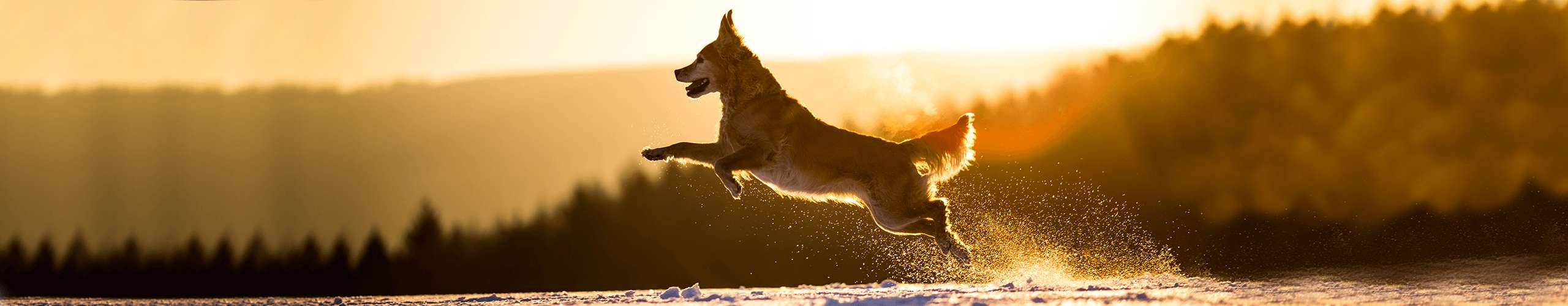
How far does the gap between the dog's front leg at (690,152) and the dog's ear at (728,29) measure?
0.90 metres

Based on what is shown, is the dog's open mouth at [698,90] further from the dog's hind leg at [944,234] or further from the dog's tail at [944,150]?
the dog's hind leg at [944,234]

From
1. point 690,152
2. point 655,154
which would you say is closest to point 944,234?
point 690,152

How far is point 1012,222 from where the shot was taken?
14.4 metres

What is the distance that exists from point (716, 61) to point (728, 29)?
0.28 meters

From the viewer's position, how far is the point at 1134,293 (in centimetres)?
1041

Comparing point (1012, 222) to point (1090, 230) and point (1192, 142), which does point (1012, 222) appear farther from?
point (1192, 142)

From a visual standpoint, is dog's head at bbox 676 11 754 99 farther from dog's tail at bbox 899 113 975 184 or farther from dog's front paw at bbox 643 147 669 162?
dog's tail at bbox 899 113 975 184

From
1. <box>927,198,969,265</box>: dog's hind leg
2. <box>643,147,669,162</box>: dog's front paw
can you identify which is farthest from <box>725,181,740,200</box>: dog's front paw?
<box>927,198,969,265</box>: dog's hind leg

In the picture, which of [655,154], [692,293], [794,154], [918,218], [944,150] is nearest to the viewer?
[794,154]

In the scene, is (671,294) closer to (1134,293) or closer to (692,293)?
(692,293)

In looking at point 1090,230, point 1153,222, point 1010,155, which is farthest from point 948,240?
point 1153,222

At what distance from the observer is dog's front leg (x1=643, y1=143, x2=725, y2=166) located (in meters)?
10.4

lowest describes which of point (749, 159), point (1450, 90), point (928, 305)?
point (928, 305)

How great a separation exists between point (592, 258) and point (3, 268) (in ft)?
45.4
